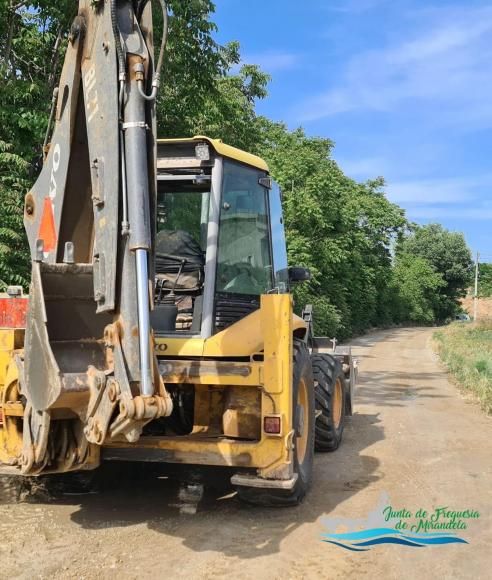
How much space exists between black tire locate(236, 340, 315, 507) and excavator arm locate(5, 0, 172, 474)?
4.40 feet

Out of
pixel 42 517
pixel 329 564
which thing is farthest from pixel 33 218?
pixel 329 564

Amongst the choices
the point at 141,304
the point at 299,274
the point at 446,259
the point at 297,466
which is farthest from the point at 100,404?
the point at 446,259

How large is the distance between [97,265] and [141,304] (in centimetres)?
45

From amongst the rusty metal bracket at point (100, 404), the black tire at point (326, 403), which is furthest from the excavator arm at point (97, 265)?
the black tire at point (326, 403)

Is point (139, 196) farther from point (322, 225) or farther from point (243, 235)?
point (322, 225)

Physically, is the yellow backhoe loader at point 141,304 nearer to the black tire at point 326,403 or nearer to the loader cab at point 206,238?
the loader cab at point 206,238

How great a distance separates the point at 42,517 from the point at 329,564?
7.23 ft

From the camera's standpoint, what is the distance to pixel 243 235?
577cm

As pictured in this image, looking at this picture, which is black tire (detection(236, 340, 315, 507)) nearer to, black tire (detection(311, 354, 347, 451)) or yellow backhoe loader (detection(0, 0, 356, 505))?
yellow backhoe loader (detection(0, 0, 356, 505))

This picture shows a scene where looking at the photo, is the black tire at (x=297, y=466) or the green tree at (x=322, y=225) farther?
the green tree at (x=322, y=225)

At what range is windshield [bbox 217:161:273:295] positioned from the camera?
5535 millimetres

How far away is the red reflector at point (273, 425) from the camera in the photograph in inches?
186

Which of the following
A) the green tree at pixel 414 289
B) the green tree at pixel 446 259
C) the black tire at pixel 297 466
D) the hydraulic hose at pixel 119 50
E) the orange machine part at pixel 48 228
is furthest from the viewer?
the green tree at pixel 446 259

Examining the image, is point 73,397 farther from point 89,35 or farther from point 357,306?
point 357,306
